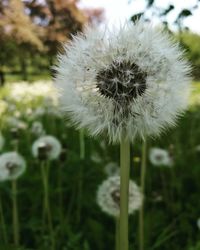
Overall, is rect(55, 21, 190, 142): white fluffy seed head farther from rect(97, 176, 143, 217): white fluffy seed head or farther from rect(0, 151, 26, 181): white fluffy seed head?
rect(0, 151, 26, 181): white fluffy seed head

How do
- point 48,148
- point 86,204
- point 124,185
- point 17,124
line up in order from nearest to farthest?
point 124,185
point 48,148
point 86,204
point 17,124

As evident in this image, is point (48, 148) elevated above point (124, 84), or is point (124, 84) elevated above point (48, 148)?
point (124, 84)

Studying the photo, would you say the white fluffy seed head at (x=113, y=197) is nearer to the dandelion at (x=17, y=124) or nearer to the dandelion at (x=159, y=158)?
the dandelion at (x=159, y=158)

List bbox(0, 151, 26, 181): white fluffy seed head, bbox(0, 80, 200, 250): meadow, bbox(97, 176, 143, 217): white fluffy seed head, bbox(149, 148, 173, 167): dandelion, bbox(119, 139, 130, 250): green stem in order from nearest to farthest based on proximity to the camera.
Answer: bbox(119, 139, 130, 250): green stem
bbox(97, 176, 143, 217): white fluffy seed head
bbox(0, 151, 26, 181): white fluffy seed head
bbox(0, 80, 200, 250): meadow
bbox(149, 148, 173, 167): dandelion

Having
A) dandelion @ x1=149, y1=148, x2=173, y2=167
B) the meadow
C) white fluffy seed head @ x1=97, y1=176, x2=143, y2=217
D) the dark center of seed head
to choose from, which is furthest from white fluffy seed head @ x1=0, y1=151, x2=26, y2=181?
the dark center of seed head

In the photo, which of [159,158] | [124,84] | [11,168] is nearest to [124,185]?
[124,84]

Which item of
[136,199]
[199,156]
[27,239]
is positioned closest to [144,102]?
[136,199]

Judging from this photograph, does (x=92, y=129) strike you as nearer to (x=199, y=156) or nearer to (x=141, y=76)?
(x=141, y=76)

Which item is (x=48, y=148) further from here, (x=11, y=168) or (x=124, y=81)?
(x=124, y=81)
